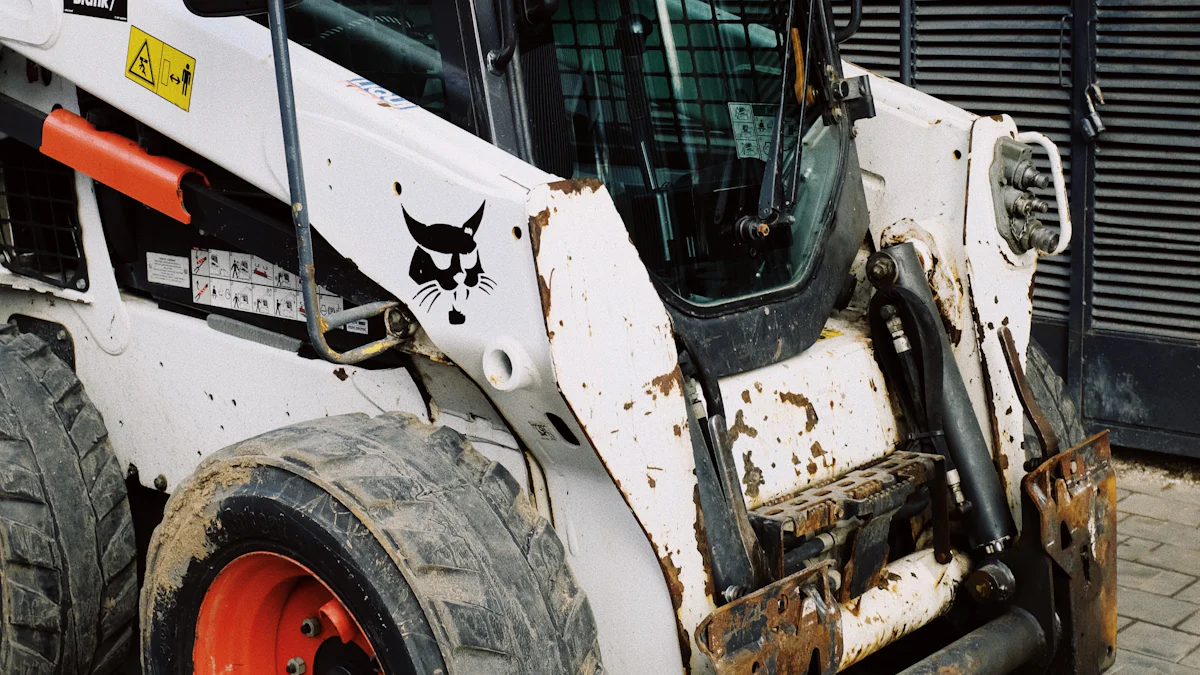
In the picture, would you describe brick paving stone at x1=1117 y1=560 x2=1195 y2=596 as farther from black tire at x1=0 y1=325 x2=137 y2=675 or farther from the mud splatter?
black tire at x1=0 y1=325 x2=137 y2=675

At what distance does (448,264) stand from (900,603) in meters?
1.22

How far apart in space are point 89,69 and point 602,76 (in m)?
1.09

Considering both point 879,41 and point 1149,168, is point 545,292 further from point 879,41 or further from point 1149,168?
point 879,41

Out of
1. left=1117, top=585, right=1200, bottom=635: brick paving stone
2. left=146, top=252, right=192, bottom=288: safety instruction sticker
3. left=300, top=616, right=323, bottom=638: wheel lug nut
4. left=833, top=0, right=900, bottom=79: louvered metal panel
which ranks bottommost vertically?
left=1117, top=585, right=1200, bottom=635: brick paving stone

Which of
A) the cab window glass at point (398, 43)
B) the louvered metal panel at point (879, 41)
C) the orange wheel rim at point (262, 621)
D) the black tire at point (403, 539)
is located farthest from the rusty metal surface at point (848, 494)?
the louvered metal panel at point (879, 41)

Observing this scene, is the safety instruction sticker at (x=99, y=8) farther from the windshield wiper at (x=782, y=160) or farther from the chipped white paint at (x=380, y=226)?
the windshield wiper at (x=782, y=160)

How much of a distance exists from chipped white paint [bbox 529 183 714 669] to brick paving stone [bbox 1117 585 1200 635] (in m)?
2.00

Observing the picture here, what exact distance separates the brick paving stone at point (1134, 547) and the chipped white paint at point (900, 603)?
1.58 metres

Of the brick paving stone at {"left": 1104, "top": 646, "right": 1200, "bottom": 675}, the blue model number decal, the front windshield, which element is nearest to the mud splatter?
the front windshield

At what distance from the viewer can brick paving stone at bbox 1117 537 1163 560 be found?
177 inches

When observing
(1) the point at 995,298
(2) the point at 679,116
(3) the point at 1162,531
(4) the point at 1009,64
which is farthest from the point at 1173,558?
(2) the point at 679,116

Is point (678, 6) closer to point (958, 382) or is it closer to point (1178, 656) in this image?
point (958, 382)

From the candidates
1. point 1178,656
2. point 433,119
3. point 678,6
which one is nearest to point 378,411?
point 433,119

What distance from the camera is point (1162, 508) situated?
4914 millimetres
